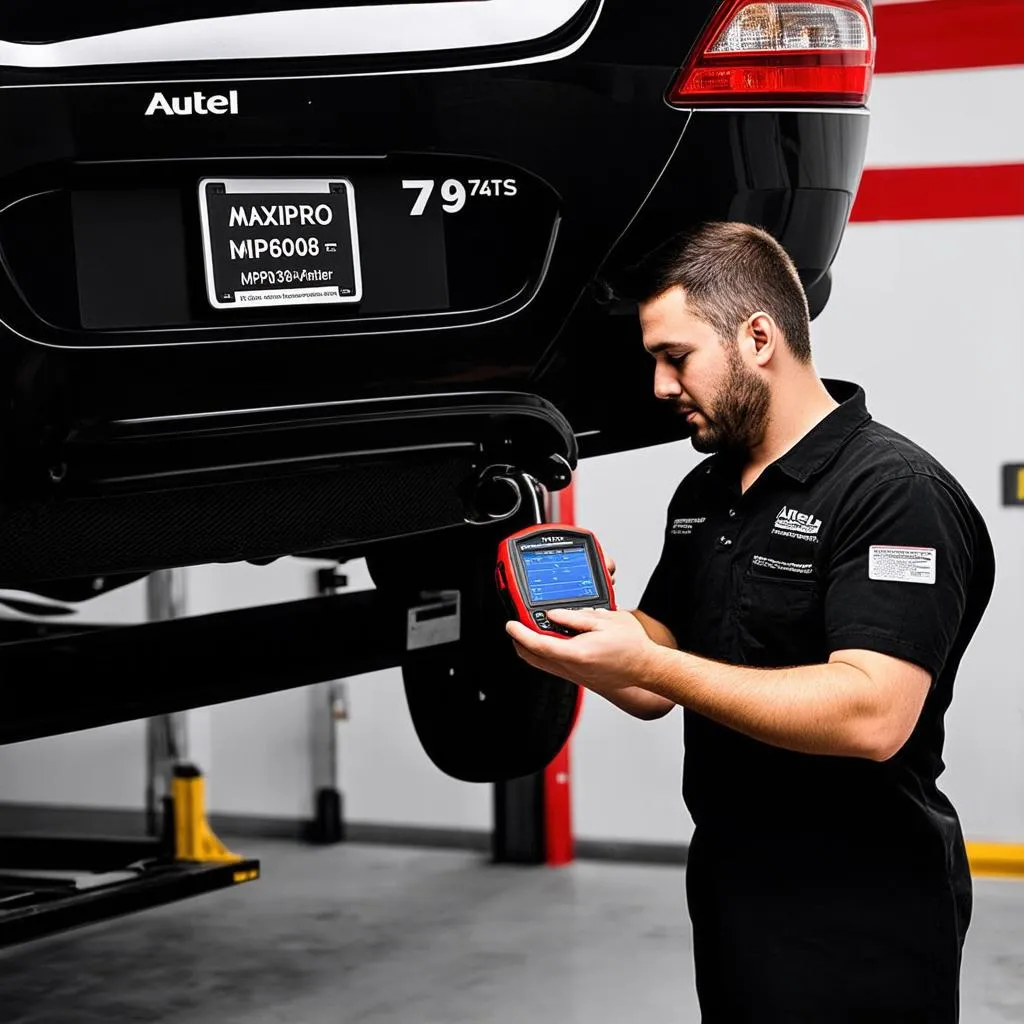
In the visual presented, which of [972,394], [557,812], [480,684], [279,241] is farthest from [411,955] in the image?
[279,241]

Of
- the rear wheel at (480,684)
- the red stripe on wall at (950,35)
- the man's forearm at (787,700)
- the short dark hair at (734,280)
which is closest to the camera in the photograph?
the man's forearm at (787,700)

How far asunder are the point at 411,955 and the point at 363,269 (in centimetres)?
245

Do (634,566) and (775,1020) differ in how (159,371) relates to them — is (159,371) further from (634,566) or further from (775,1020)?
(634,566)

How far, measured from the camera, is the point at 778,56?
2.08 metres

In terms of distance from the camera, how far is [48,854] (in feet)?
12.7

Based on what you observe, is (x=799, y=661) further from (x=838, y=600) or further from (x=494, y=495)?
(x=494, y=495)

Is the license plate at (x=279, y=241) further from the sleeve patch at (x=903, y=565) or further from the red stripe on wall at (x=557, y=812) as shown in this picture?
the red stripe on wall at (x=557, y=812)

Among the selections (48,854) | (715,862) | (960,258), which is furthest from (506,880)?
(715,862)

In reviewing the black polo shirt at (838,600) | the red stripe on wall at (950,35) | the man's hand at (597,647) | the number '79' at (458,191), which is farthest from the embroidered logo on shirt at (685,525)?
the red stripe on wall at (950,35)

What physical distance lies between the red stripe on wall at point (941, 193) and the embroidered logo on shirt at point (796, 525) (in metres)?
3.15

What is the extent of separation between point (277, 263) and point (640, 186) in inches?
18.4

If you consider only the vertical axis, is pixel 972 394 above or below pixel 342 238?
below

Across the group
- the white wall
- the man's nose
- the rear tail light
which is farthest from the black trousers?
the white wall

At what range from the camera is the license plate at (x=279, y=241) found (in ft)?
6.07
